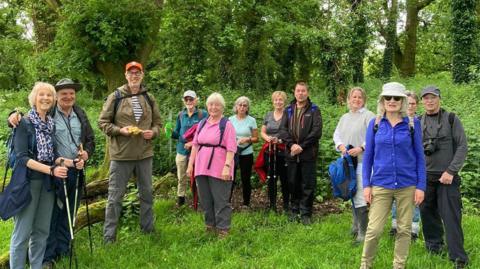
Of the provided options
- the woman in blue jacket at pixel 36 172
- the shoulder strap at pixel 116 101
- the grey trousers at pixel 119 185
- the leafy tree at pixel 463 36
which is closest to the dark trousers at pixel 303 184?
the grey trousers at pixel 119 185

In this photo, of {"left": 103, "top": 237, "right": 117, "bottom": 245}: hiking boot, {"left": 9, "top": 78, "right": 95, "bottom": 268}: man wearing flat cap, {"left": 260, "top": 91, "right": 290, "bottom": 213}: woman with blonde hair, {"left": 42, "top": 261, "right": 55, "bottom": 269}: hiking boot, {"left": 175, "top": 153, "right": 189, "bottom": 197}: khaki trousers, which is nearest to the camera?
{"left": 9, "top": 78, "right": 95, "bottom": 268}: man wearing flat cap

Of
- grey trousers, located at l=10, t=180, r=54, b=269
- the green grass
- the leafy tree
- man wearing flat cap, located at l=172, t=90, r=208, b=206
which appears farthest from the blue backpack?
the leafy tree

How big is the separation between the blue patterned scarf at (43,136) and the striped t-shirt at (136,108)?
1.29 meters

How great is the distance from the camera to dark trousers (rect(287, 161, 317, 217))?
6.38 metres

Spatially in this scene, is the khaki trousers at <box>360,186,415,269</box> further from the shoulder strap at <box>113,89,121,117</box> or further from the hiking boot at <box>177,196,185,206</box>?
the hiking boot at <box>177,196,185,206</box>

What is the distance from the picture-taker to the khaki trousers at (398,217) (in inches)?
175

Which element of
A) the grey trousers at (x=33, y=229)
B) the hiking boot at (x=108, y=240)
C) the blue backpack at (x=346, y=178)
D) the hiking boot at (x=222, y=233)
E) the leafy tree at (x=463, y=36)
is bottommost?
the hiking boot at (x=108, y=240)

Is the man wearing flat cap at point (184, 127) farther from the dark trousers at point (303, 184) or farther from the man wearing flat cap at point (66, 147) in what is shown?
the man wearing flat cap at point (66, 147)

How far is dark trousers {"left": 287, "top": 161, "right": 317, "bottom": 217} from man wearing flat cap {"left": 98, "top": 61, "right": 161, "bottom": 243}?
2.12 meters

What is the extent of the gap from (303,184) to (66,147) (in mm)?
3314

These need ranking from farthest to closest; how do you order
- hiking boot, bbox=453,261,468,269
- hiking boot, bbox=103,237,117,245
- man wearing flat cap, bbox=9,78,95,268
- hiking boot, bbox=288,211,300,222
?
hiking boot, bbox=288,211,300,222, hiking boot, bbox=103,237,117,245, man wearing flat cap, bbox=9,78,95,268, hiking boot, bbox=453,261,468,269

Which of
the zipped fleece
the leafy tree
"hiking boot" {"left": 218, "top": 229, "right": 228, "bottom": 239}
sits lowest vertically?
"hiking boot" {"left": 218, "top": 229, "right": 228, "bottom": 239}

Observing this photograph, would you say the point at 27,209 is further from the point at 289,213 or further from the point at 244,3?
the point at 244,3

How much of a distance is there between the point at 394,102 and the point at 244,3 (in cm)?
1051
